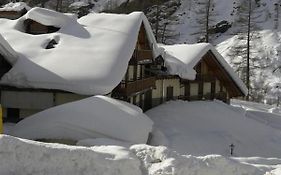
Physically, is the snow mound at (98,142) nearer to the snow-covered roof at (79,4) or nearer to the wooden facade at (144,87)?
the wooden facade at (144,87)

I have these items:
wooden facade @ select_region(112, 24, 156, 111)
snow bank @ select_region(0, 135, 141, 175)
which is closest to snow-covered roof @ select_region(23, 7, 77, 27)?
wooden facade @ select_region(112, 24, 156, 111)

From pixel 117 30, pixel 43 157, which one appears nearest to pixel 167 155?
pixel 43 157

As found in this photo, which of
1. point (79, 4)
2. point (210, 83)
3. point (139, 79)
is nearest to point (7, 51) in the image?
point (139, 79)

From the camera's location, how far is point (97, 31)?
21.3m

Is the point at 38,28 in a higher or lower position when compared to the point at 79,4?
lower

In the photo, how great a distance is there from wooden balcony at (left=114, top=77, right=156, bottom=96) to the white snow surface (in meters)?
12.0

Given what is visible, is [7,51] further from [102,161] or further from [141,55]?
[102,161]

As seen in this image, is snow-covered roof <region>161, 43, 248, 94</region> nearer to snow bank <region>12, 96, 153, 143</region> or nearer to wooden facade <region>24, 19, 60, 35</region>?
wooden facade <region>24, 19, 60, 35</region>

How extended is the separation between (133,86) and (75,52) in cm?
324

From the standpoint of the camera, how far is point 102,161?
6.74m

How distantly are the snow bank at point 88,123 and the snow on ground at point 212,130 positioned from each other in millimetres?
2412

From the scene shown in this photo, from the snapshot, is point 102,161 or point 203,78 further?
point 203,78

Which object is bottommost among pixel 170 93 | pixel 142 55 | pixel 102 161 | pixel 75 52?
pixel 170 93

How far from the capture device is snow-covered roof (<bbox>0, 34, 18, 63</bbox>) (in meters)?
17.3
